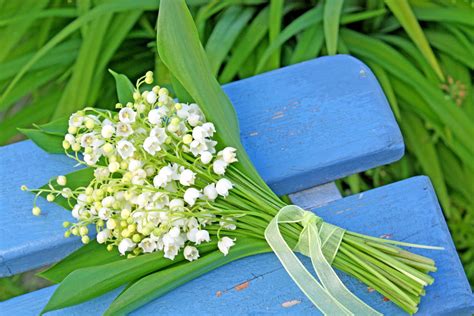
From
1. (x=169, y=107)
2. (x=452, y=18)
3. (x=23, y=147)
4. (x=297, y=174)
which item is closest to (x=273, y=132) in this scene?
(x=297, y=174)

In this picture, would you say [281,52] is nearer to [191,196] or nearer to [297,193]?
[297,193]

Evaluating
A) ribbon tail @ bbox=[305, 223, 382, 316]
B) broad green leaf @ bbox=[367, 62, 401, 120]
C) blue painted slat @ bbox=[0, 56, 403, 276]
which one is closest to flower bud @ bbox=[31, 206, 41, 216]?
blue painted slat @ bbox=[0, 56, 403, 276]

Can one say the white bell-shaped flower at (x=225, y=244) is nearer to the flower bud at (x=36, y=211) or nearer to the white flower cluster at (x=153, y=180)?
the white flower cluster at (x=153, y=180)

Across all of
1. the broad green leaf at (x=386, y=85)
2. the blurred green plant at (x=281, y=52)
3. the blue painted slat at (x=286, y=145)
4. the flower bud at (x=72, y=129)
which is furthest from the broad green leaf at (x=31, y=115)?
the broad green leaf at (x=386, y=85)

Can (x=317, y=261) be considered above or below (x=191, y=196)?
below

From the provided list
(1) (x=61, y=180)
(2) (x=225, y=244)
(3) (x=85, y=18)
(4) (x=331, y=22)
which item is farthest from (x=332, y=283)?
(3) (x=85, y=18)

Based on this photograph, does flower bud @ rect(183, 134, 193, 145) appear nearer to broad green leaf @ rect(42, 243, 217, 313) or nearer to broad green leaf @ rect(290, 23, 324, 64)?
broad green leaf @ rect(42, 243, 217, 313)

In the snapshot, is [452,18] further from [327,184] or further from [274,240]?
[274,240]
